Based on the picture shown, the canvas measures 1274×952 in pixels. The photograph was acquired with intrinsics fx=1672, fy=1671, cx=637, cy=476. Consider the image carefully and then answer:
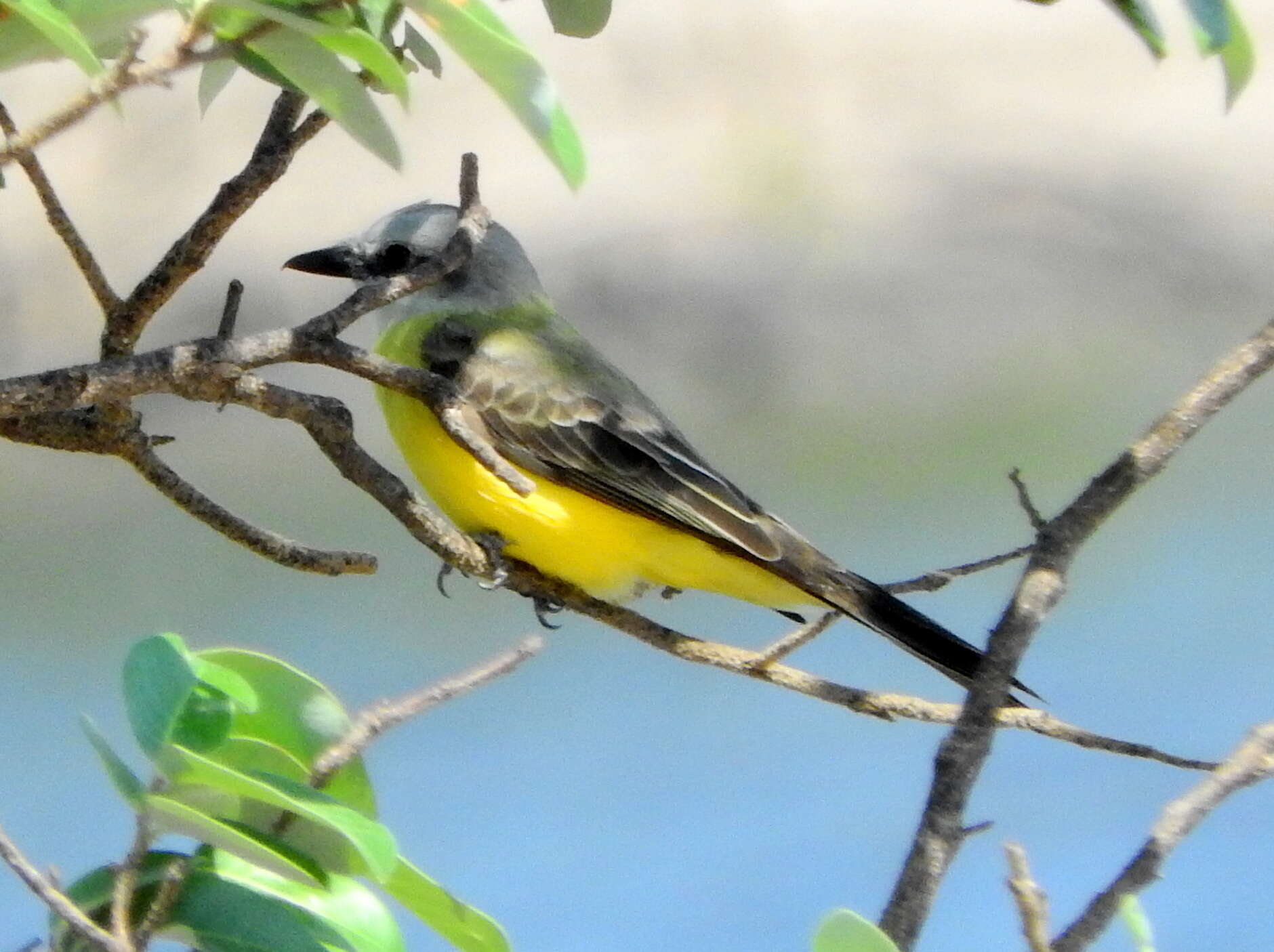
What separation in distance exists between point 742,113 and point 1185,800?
4311mm

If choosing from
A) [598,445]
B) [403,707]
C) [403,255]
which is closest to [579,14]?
[403,707]

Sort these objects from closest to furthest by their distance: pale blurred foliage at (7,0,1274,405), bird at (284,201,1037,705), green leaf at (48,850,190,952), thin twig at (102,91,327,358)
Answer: green leaf at (48,850,190,952)
thin twig at (102,91,327,358)
bird at (284,201,1037,705)
pale blurred foliage at (7,0,1274,405)

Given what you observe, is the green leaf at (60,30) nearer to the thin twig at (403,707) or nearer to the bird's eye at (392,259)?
the thin twig at (403,707)

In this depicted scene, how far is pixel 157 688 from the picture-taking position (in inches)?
23.7

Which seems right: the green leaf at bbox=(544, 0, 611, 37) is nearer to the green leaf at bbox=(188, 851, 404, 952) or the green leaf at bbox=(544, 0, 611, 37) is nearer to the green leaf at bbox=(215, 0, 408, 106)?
the green leaf at bbox=(215, 0, 408, 106)

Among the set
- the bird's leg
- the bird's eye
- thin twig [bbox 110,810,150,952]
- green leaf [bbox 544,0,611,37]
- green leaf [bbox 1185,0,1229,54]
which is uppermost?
the bird's eye

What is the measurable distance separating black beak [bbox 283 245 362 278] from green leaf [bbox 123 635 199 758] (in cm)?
138

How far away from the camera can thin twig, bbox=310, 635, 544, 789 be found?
653 mm

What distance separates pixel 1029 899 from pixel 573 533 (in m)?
1.12

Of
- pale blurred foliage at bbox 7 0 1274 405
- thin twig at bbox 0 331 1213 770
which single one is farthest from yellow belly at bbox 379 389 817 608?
pale blurred foliage at bbox 7 0 1274 405

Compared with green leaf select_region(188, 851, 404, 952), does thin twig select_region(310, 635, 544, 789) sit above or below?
above

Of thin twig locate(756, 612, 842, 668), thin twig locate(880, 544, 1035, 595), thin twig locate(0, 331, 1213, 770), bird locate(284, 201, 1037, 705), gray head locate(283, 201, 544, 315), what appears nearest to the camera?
thin twig locate(0, 331, 1213, 770)

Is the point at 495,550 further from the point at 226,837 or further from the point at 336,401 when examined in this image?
the point at 226,837

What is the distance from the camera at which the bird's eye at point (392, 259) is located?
1965 millimetres
